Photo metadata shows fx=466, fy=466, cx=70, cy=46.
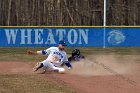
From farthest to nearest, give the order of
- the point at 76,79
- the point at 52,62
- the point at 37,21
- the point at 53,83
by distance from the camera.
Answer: the point at 37,21, the point at 52,62, the point at 76,79, the point at 53,83

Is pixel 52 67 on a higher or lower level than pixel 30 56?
higher

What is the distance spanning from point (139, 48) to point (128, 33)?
1.40m

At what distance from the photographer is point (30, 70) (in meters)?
15.4

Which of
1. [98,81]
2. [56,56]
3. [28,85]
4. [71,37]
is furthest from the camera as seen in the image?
[71,37]

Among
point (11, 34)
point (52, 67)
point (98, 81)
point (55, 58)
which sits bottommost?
point (98, 81)

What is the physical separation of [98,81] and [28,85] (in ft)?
6.87

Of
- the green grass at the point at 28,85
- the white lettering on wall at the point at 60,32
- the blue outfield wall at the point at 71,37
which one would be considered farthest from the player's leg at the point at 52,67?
the white lettering on wall at the point at 60,32

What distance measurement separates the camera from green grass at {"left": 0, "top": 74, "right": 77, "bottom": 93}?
10617 mm

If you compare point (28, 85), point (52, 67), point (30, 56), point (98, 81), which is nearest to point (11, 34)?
point (30, 56)

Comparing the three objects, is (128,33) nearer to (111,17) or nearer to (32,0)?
(111,17)

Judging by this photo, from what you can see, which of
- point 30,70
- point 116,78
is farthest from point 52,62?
point 116,78

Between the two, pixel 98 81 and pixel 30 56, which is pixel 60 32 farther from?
pixel 98 81

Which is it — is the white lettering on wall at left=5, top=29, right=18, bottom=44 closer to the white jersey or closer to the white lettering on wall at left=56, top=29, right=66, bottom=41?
the white lettering on wall at left=56, top=29, right=66, bottom=41

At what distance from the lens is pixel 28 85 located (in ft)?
37.7
